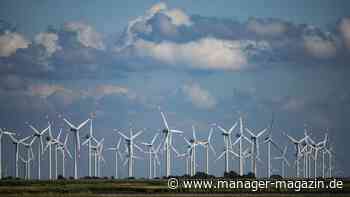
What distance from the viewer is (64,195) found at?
11500 centimetres

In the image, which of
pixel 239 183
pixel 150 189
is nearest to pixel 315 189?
pixel 239 183

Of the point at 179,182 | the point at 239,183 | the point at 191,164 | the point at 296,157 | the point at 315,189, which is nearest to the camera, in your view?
the point at 315,189

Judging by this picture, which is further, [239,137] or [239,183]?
[239,137]

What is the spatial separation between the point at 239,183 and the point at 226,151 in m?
33.0

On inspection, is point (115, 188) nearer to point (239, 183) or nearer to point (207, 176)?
point (239, 183)

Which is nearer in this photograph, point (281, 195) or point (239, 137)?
point (281, 195)

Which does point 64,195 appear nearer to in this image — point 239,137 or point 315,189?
point 315,189

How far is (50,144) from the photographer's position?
588 feet

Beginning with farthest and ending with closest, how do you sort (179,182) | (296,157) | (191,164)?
(296,157) < (191,164) < (179,182)

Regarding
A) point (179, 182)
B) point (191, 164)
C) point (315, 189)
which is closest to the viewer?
point (315, 189)

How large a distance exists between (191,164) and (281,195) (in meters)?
57.2

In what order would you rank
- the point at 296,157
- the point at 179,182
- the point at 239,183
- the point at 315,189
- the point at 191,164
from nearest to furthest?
1. the point at 315,189
2. the point at 239,183
3. the point at 179,182
4. the point at 191,164
5. the point at 296,157

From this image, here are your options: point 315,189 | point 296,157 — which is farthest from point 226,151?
point 315,189

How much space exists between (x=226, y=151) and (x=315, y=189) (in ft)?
144
